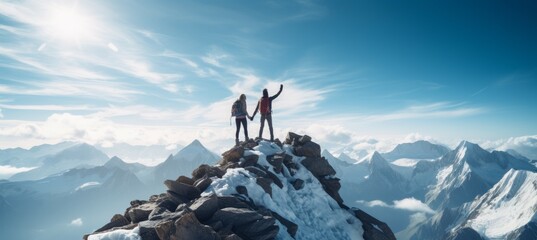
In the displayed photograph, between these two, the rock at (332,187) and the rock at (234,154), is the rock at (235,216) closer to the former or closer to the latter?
the rock at (234,154)

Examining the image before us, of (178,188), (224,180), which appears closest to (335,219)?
(224,180)

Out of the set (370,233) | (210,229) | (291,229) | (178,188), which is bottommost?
(370,233)

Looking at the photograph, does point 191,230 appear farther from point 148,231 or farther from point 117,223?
point 117,223

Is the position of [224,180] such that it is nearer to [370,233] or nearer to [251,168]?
[251,168]

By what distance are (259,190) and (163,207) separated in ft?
19.7

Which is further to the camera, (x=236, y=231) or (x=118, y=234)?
(x=236, y=231)

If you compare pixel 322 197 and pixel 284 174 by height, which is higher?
pixel 284 174

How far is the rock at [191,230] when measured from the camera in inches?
535

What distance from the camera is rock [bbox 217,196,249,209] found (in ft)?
57.5

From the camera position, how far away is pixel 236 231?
15.8m

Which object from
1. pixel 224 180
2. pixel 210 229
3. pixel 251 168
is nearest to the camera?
pixel 210 229

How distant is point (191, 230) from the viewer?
13828mm

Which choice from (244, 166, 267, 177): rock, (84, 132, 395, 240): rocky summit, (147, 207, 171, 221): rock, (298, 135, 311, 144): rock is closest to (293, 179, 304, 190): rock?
(84, 132, 395, 240): rocky summit

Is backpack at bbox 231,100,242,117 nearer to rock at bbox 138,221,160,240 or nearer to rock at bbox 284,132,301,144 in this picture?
rock at bbox 284,132,301,144
